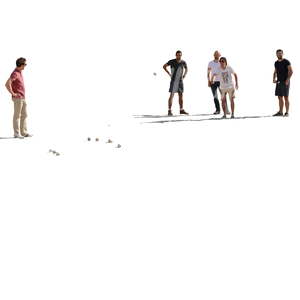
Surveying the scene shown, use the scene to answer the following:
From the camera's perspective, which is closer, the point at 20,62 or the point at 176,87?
the point at 20,62

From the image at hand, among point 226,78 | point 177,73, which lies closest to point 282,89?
point 226,78

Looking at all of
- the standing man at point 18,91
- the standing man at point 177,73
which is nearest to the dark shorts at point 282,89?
the standing man at point 177,73

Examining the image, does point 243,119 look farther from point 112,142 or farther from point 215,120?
point 112,142

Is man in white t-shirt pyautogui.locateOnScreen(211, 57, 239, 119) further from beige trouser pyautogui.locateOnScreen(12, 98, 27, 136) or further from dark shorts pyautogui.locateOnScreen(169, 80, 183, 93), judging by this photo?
beige trouser pyautogui.locateOnScreen(12, 98, 27, 136)

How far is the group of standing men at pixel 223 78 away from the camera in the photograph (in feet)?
56.6

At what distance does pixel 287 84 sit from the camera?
1719 centimetres

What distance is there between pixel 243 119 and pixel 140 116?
→ 4.23 m

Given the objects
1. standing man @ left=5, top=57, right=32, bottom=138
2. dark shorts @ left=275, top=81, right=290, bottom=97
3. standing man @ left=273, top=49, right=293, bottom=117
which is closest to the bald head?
standing man @ left=273, top=49, right=293, bottom=117

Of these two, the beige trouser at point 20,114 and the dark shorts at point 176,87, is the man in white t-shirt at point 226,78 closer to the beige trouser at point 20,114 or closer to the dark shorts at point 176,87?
the dark shorts at point 176,87

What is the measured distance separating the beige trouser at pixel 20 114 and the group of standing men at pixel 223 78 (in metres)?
6.45

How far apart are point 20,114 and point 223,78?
23.6ft

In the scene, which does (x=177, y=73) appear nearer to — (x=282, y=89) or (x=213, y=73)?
(x=213, y=73)

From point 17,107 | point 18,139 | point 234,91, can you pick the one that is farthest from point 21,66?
point 234,91

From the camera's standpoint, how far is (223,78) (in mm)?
17812
